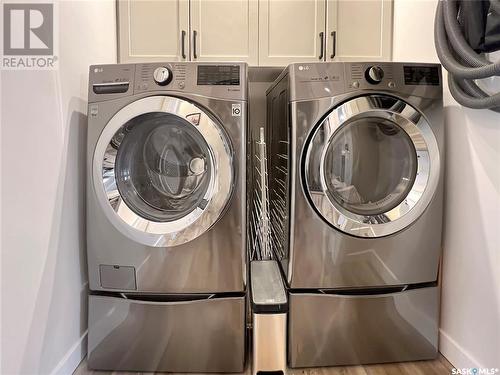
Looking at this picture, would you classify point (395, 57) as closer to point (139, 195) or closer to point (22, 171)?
point (139, 195)

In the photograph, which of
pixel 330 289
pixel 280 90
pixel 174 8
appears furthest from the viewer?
pixel 174 8

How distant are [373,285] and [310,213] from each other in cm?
39

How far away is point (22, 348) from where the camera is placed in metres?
1.12

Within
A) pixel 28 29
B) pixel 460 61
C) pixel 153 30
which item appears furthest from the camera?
pixel 153 30

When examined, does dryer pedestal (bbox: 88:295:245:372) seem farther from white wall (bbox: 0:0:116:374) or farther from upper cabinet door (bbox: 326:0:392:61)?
upper cabinet door (bbox: 326:0:392:61)

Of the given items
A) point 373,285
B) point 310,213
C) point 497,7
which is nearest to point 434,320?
point 373,285

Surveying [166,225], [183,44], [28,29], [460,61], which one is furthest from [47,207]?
[460,61]

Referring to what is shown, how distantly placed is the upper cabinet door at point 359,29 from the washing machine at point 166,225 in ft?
2.75

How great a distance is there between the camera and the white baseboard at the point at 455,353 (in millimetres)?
1381

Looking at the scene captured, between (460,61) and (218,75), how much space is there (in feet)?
2.85

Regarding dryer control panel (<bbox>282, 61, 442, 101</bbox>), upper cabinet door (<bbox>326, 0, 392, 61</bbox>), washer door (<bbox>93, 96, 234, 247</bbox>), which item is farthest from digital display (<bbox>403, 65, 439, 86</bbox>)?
washer door (<bbox>93, 96, 234, 247</bbox>)

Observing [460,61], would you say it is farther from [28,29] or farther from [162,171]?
[28,29]

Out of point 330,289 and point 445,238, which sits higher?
point 445,238

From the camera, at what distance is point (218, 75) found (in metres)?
1.39
